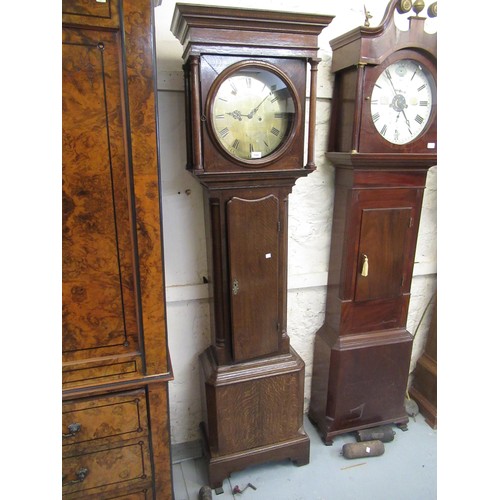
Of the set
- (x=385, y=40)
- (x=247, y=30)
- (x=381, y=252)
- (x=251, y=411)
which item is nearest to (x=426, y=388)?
(x=381, y=252)

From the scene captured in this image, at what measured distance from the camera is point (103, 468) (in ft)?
3.93

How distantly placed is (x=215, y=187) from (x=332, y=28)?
0.86m

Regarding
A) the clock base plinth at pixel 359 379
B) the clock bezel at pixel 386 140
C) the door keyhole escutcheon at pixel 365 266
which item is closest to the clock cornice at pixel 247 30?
the clock bezel at pixel 386 140

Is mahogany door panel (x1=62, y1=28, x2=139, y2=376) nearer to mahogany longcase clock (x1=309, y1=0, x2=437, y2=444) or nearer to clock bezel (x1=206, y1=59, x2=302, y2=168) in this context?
clock bezel (x1=206, y1=59, x2=302, y2=168)

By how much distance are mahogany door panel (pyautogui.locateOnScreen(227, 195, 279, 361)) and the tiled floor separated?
0.60 meters

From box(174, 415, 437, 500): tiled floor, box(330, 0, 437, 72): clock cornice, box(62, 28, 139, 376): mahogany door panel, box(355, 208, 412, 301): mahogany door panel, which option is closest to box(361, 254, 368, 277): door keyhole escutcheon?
box(355, 208, 412, 301): mahogany door panel

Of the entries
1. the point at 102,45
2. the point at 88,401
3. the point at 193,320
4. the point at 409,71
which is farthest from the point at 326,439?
the point at 102,45

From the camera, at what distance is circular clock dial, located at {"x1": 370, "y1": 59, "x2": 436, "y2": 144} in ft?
4.88

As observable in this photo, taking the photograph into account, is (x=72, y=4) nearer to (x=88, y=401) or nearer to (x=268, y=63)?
(x=268, y=63)

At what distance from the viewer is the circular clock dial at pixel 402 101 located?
1.49m

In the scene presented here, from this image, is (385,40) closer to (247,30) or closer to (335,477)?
(247,30)

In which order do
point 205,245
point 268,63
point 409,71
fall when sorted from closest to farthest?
point 268,63 → point 409,71 → point 205,245

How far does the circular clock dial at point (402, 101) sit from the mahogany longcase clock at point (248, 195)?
327 mm

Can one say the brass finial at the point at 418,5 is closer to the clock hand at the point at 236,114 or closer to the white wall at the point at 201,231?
the white wall at the point at 201,231
